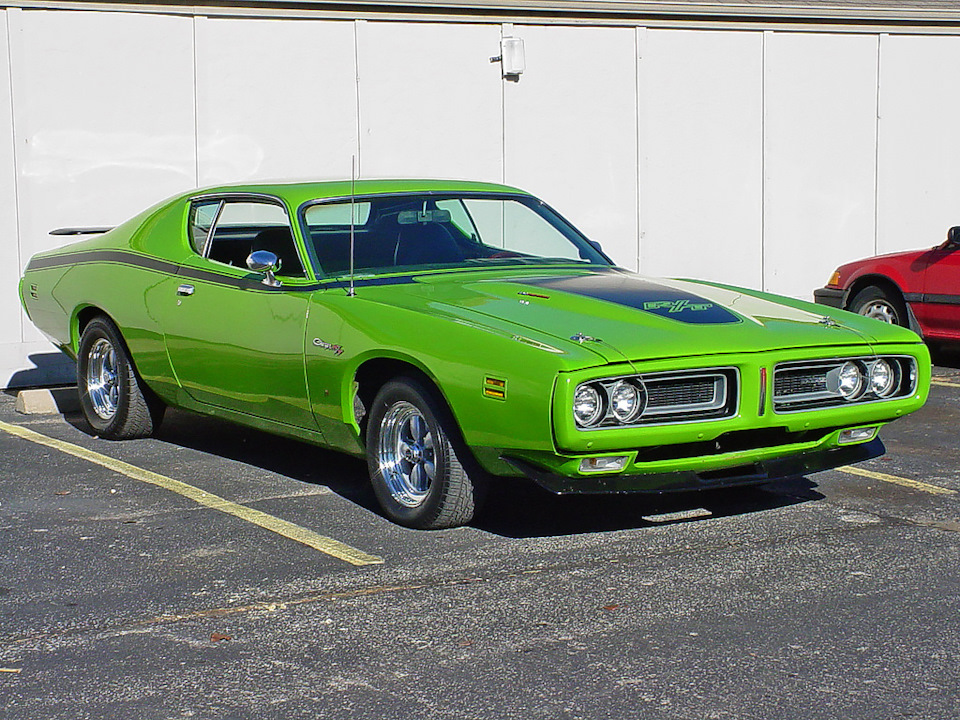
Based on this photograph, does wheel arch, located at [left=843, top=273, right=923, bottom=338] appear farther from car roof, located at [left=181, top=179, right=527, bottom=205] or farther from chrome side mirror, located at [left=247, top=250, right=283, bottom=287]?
chrome side mirror, located at [left=247, top=250, right=283, bottom=287]

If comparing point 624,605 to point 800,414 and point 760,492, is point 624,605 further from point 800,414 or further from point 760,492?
point 760,492

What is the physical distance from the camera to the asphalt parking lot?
400cm

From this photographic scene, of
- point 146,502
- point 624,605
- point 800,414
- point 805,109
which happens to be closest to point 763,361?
point 800,414

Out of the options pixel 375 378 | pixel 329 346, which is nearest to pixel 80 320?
pixel 329 346

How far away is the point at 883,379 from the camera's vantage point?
5.97 meters

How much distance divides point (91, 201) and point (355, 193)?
4735 mm

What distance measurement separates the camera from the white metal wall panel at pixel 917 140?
14453 millimetres

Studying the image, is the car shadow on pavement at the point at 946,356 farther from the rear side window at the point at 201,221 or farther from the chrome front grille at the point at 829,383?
the rear side window at the point at 201,221

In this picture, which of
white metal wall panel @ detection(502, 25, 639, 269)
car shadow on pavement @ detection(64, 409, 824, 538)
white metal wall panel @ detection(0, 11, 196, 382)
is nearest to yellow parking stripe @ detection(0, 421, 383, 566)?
car shadow on pavement @ detection(64, 409, 824, 538)

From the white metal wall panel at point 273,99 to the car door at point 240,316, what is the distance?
4.02 metres

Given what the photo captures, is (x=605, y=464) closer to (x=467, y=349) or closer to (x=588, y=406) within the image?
(x=588, y=406)

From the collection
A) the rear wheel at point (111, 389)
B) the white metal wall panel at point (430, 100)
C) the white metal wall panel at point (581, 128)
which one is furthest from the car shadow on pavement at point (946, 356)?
the rear wheel at point (111, 389)

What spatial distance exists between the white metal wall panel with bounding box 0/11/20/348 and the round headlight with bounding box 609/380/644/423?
665cm

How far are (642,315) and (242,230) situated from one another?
2598mm
